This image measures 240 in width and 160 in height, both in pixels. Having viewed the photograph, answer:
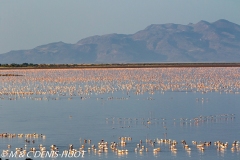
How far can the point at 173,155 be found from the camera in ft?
62.9

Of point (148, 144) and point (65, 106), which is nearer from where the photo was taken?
point (148, 144)

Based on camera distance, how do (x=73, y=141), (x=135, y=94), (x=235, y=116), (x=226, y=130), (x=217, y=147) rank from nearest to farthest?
(x=217, y=147), (x=73, y=141), (x=226, y=130), (x=235, y=116), (x=135, y=94)

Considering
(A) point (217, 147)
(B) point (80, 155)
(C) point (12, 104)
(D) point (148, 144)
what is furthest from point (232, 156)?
(C) point (12, 104)

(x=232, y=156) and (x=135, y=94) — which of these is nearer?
(x=232, y=156)

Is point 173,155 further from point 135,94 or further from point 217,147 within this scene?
point 135,94

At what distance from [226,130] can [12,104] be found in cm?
1560

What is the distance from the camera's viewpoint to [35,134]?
23219 mm

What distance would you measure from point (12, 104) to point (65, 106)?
12.1 feet

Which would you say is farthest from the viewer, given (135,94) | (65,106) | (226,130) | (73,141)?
(135,94)

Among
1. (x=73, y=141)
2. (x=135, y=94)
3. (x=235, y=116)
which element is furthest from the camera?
(x=135, y=94)

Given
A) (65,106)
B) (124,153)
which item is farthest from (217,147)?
(65,106)

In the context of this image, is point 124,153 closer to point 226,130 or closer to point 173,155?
point 173,155

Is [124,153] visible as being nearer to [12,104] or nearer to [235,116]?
[235,116]

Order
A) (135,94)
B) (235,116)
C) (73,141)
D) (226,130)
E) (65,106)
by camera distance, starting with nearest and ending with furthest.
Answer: (73,141), (226,130), (235,116), (65,106), (135,94)
